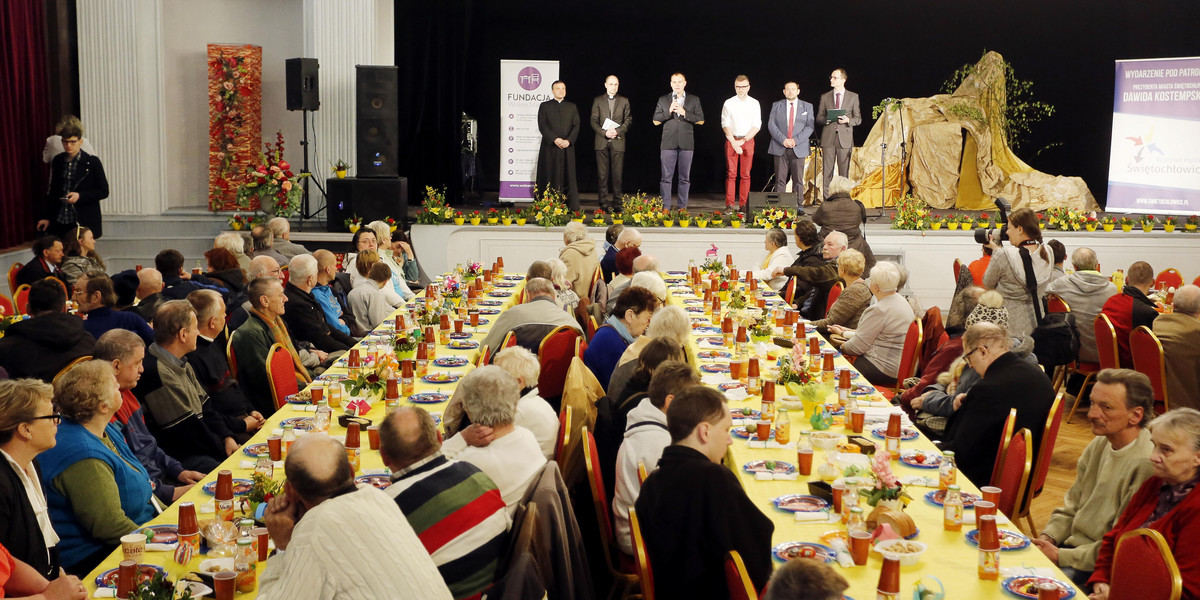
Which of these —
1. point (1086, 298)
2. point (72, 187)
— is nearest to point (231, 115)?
point (72, 187)

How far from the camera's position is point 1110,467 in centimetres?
382

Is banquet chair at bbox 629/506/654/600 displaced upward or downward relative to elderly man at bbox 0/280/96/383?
downward

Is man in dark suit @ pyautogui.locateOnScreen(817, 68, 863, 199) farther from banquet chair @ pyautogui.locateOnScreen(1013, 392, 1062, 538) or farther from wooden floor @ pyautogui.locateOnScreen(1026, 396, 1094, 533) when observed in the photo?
banquet chair @ pyautogui.locateOnScreen(1013, 392, 1062, 538)

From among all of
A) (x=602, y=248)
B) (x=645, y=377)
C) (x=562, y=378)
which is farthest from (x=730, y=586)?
(x=602, y=248)

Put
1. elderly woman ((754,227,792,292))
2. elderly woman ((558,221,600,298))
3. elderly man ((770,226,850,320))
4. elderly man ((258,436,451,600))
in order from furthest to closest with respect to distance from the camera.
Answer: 1. elderly woman ((754,227,792,292))
2. elderly woman ((558,221,600,298))
3. elderly man ((770,226,850,320))
4. elderly man ((258,436,451,600))

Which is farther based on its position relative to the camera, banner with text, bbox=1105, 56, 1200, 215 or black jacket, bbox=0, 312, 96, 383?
banner with text, bbox=1105, 56, 1200, 215

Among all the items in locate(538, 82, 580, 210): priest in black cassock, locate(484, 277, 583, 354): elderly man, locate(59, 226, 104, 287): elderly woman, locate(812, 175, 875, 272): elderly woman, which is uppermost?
locate(538, 82, 580, 210): priest in black cassock

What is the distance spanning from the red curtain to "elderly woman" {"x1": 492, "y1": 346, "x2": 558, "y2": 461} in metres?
8.92

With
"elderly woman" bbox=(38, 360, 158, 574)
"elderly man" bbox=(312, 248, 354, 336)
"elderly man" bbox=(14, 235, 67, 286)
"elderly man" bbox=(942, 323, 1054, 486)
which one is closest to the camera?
"elderly woman" bbox=(38, 360, 158, 574)

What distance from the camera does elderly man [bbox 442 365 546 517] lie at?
359cm

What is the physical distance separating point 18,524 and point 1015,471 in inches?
133

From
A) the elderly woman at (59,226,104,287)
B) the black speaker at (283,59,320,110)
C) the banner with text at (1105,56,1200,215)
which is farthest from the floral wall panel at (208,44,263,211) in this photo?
the banner with text at (1105,56,1200,215)

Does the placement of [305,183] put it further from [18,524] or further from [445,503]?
[445,503]

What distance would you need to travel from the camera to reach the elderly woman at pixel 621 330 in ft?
18.5
